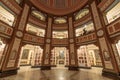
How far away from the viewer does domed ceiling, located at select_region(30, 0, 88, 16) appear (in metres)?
10.7

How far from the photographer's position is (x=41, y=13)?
428 inches

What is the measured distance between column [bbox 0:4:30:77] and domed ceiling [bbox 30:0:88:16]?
3.26 meters

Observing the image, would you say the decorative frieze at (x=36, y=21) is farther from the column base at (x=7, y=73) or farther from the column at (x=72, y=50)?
the column base at (x=7, y=73)

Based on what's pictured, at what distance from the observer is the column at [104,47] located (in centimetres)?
592

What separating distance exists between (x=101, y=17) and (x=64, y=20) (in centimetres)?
588

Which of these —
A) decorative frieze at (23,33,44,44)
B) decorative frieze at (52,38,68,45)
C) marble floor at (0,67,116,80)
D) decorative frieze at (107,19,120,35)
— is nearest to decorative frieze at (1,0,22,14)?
decorative frieze at (23,33,44,44)

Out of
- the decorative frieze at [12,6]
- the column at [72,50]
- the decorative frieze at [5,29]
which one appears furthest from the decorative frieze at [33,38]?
the column at [72,50]

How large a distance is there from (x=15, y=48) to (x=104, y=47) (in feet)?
27.7

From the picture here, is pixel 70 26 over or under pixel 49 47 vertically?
over

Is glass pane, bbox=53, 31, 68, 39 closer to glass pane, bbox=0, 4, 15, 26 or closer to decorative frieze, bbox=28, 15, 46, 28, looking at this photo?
decorative frieze, bbox=28, 15, 46, 28

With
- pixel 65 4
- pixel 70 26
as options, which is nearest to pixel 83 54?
pixel 70 26

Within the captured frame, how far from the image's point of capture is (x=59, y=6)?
1216 centimetres

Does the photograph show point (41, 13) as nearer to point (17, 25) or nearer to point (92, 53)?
point (17, 25)

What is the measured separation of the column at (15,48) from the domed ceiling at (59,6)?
326 centimetres
